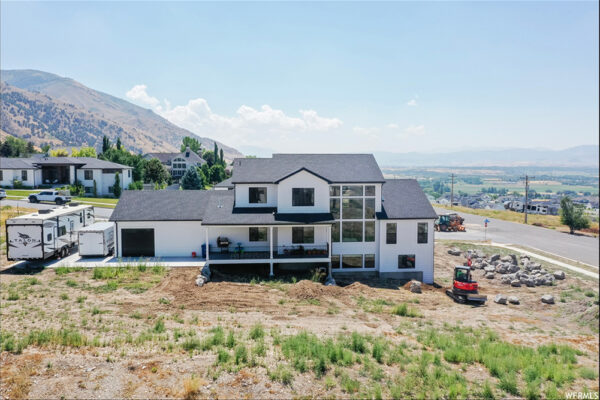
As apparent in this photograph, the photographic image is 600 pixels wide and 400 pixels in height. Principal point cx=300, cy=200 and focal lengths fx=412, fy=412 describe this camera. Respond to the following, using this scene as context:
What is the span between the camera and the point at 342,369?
48.8 feet

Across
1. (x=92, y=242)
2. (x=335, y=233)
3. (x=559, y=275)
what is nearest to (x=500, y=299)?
(x=559, y=275)

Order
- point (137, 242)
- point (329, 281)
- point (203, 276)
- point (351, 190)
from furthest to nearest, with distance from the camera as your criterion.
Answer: point (137, 242) → point (351, 190) → point (329, 281) → point (203, 276)

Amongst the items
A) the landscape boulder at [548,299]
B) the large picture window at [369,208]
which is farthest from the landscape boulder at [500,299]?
the large picture window at [369,208]

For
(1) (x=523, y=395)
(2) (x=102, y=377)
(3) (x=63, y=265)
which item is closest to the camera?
(1) (x=523, y=395)

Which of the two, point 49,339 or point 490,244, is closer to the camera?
point 49,339

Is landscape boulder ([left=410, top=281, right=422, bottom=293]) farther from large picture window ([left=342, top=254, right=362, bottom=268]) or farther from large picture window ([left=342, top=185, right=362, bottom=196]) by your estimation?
large picture window ([left=342, top=185, right=362, bottom=196])

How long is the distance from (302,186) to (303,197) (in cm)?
82

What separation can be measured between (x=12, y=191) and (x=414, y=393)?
6809 centimetres

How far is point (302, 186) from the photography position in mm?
30500

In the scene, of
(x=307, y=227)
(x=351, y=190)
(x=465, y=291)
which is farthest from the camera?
(x=351, y=190)

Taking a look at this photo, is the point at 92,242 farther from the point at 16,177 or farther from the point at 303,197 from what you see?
the point at 16,177

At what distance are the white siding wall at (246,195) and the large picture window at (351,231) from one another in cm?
566

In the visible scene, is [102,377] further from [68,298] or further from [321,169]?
[321,169]

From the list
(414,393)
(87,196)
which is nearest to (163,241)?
(414,393)
